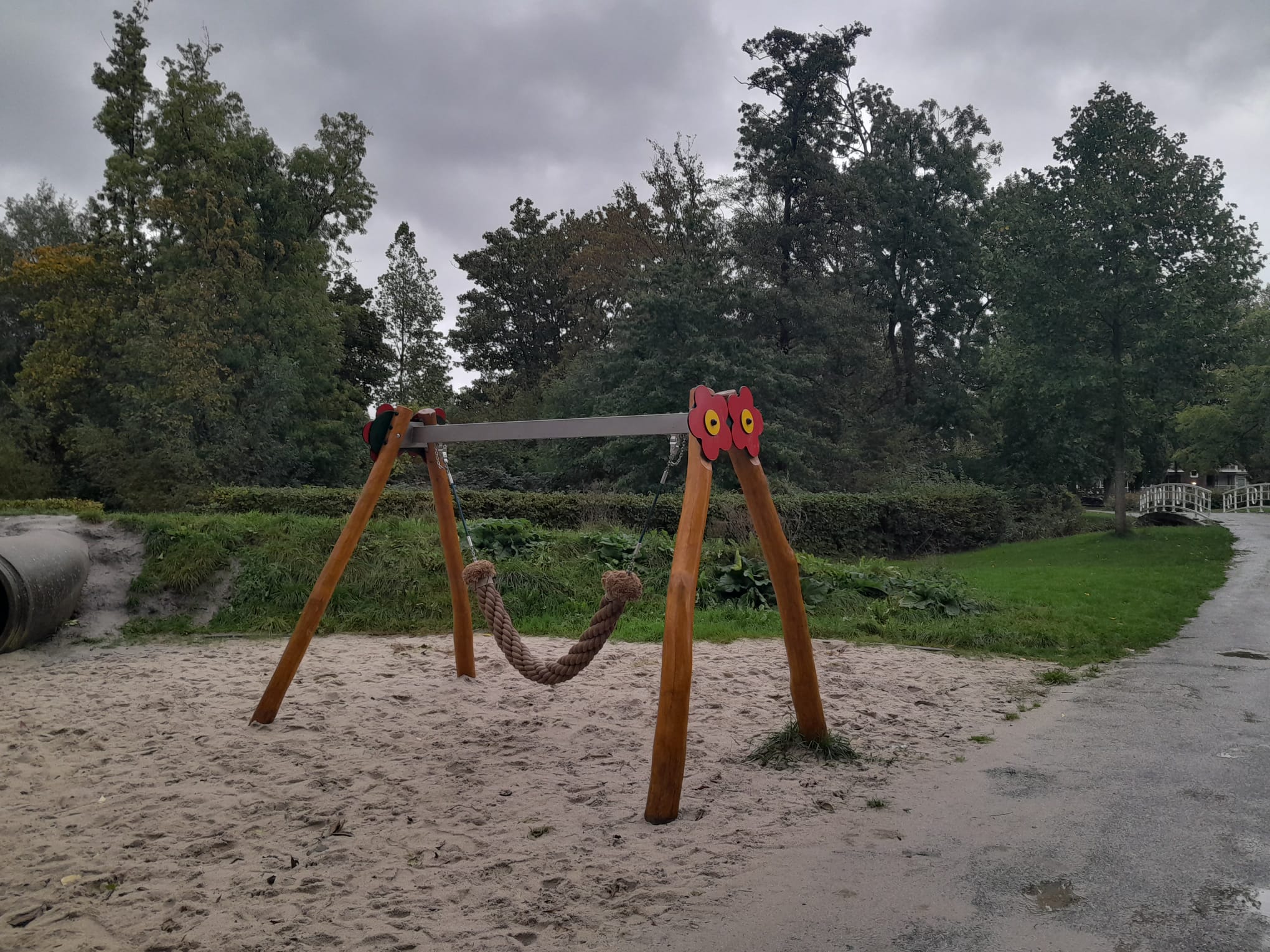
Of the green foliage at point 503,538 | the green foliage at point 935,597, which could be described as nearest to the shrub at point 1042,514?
the green foliage at point 935,597

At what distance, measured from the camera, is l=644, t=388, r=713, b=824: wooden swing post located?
3516 mm

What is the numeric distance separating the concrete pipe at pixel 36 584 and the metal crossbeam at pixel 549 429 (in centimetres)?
363

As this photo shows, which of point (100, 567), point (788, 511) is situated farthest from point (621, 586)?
point (788, 511)

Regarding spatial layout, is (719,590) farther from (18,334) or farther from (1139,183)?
(18,334)

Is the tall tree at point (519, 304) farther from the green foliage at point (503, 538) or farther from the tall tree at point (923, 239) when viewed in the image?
the green foliage at point (503, 538)

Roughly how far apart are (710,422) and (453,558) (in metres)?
2.49

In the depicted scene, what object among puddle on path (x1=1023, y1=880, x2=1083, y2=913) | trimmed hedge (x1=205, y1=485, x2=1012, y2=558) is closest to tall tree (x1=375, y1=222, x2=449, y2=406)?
trimmed hedge (x1=205, y1=485, x2=1012, y2=558)

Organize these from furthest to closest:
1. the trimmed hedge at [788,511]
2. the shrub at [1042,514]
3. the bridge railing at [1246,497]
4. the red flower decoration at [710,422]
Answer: the bridge railing at [1246,497] < the shrub at [1042,514] < the trimmed hedge at [788,511] < the red flower decoration at [710,422]

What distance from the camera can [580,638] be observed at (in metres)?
4.36

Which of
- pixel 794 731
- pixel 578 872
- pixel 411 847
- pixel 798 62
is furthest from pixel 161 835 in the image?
pixel 798 62

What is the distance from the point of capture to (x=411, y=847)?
11.1 feet

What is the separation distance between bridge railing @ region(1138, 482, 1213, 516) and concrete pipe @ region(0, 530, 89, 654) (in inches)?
930

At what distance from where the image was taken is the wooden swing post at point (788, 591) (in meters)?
4.20

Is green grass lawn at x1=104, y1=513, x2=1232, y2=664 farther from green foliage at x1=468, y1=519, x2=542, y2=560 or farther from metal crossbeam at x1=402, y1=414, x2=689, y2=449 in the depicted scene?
metal crossbeam at x1=402, y1=414, x2=689, y2=449
